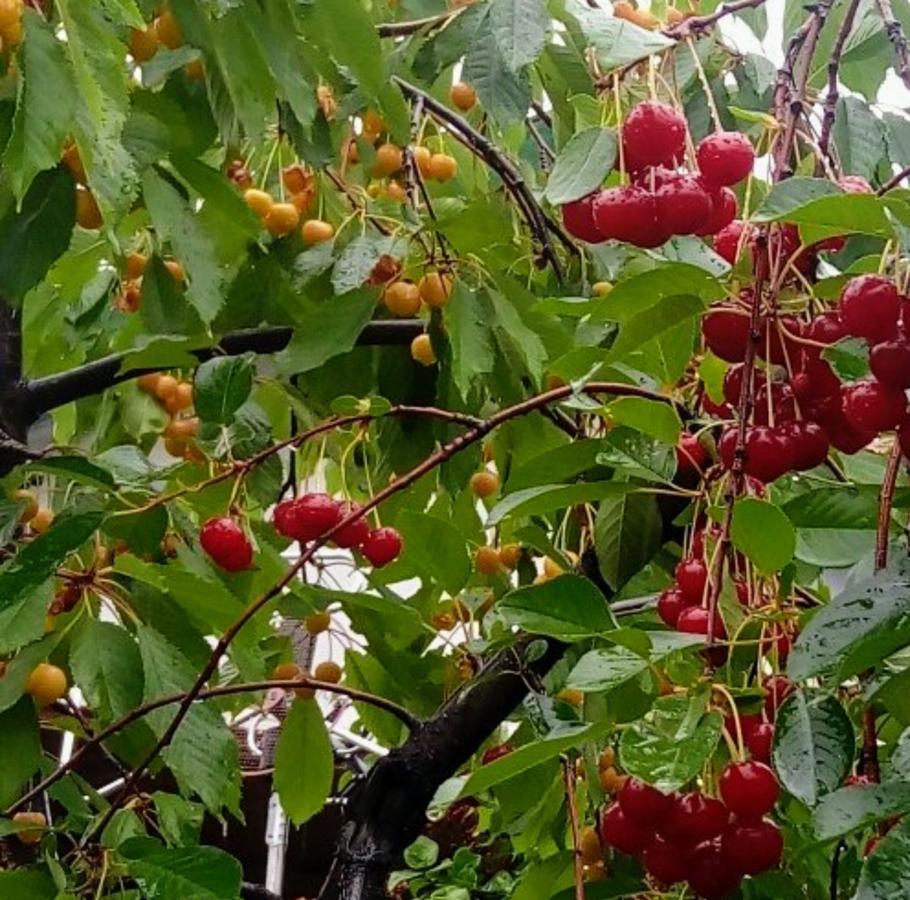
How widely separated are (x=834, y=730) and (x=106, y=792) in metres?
1.31

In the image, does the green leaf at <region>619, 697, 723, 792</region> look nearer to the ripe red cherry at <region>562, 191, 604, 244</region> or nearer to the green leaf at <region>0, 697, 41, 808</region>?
the ripe red cherry at <region>562, 191, 604, 244</region>

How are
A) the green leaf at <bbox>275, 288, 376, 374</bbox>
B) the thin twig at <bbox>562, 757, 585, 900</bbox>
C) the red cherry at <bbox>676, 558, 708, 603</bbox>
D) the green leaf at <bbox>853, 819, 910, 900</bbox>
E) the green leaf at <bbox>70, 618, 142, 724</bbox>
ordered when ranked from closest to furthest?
1. the green leaf at <bbox>853, 819, 910, 900</bbox>
2. the red cherry at <bbox>676, 558, 708, 603</bbox>
3. the thin twig at <bbox>562, 757, 585, 900</bbox>
4. the green leaf at <bbox>70, 618, 142, 724</bbox>
5. the green leaf at <bbox>275, 288, 376, 374</bbox>

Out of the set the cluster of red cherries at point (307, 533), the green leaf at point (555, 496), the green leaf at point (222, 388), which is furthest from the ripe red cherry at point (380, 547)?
the green leaf at point (555, 496)

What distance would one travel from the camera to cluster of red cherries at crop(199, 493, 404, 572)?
33.3 inches

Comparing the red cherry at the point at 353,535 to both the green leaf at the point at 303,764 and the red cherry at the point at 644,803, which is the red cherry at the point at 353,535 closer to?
the green leaf at the point at 303,764

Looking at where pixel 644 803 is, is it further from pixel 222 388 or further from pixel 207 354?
pixel 207 354

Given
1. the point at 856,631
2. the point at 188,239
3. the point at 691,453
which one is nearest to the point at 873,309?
the point at 856,631

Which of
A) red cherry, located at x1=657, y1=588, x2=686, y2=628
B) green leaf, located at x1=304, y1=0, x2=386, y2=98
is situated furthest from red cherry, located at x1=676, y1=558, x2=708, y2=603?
green leaf, located at x1=304, y1=0, x2=386, y2=98

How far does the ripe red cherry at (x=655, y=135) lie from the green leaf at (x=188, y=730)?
17.4 inches

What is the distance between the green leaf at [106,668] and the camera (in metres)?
0.85

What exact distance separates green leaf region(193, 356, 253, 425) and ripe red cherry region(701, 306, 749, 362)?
37 centimetres

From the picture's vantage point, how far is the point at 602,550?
85cm

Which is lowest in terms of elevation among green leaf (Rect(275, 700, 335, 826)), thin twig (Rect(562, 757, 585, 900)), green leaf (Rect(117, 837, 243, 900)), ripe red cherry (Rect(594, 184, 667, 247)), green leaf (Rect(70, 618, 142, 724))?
green leaf (Rect(275, 700, 335, 826))

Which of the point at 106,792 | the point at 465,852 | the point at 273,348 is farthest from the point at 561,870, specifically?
the point at 465,852
